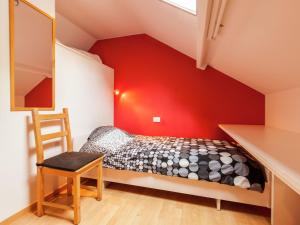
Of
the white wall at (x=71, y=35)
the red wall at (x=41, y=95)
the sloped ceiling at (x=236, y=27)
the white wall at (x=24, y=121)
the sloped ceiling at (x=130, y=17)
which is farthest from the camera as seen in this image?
the white wall at (x=71, y=35)

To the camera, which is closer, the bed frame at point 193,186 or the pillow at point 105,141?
the bed frame at point 193,186

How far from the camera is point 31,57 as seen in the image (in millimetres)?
1693

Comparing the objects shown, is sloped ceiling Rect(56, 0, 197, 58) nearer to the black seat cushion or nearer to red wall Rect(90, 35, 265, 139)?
red wall Rect(90, 35, 265, 139)

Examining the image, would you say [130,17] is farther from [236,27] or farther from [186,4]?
[236,27]

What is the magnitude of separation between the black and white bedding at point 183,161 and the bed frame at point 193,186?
0.09 meters

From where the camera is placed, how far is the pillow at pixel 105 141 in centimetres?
211

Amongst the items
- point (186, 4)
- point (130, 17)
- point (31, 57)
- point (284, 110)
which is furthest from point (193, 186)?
point (130, 17)

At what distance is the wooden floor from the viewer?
156 centimetres

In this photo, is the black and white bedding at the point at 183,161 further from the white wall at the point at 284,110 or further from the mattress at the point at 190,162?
the white wall at the point at 284,110

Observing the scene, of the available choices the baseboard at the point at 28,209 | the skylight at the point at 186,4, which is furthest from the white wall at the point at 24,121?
the skylight at the point at 186,4

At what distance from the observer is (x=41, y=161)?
1578mm

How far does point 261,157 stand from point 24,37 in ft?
6.91

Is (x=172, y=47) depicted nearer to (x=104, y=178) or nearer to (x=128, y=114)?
(x=128, y=114)

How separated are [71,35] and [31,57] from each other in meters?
1.22
